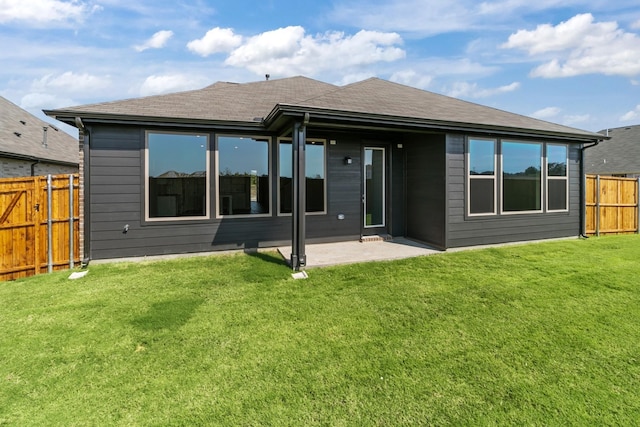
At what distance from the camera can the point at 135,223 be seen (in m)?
5.72

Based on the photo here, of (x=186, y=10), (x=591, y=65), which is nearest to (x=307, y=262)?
(x=186, y=10)

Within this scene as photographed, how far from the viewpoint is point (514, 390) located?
2.21 m

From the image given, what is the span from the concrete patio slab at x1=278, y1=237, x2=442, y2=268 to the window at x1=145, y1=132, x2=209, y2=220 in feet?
6.48

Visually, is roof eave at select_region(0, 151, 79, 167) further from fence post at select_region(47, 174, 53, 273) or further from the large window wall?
the large window wall

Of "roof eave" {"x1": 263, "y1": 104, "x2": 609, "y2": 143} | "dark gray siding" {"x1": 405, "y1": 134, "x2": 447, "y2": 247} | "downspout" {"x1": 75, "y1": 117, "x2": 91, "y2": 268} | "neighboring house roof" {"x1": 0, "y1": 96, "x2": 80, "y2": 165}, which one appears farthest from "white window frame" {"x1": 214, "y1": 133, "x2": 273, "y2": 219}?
"neighboring house roof" {"x1": 0, "y1": 96, "x2": 80, "y2": 165}

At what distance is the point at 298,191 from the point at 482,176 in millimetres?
4186

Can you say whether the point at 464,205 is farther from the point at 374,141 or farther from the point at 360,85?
the point at 360,85

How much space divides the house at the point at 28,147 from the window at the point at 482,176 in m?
11.8

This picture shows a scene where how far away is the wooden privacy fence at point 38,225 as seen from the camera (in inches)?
195

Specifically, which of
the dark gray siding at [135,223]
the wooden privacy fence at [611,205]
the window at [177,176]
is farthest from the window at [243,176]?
the wooden privacy fence at [611,205]

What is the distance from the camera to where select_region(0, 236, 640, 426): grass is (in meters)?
2.04

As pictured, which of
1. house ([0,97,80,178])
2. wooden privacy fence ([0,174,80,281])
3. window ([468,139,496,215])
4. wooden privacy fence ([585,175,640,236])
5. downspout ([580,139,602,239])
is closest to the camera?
wooden privacy fence ([0,174,80,281])

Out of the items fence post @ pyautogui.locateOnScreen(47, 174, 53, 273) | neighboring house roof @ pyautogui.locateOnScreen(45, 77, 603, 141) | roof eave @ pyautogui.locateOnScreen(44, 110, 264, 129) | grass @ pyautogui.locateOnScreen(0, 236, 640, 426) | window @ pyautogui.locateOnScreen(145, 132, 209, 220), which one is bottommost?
grass @ pyautogui.locateOnScreen(0, 236, 640, 426)

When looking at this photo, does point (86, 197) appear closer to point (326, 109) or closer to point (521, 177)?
point (326, 109)
